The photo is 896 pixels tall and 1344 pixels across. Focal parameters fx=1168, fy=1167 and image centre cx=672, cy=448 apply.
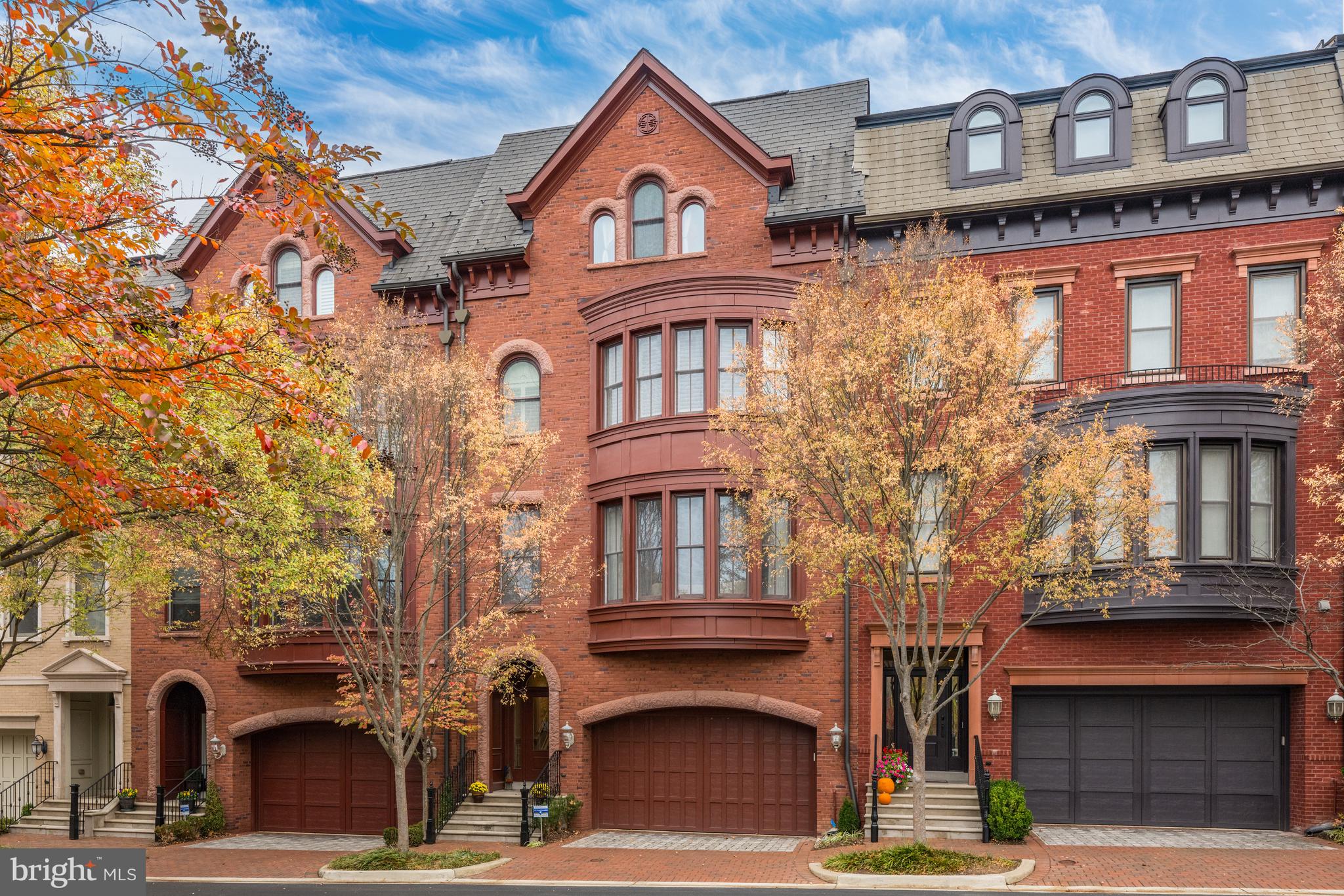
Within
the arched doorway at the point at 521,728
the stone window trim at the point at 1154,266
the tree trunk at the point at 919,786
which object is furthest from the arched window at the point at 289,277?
the stone window trim at the point at 1154,266

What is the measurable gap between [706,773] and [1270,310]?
1294 cm

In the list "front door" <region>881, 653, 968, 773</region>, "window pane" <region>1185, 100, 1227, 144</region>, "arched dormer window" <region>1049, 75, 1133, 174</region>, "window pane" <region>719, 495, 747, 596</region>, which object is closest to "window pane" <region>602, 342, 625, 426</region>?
"window pane" <region>719, 495, 747, 596</region>

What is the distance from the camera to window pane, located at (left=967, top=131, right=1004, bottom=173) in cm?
2222

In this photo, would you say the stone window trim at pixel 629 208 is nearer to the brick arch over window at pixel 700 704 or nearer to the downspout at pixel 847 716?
the downspout at pixel 847 716

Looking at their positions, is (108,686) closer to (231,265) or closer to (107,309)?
(231,265)

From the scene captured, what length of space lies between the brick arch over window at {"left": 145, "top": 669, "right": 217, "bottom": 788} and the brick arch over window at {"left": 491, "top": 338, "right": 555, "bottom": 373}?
369 inches

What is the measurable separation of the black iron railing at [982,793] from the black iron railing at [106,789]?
17.8 m

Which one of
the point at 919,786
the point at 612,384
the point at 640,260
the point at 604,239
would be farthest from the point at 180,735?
the point at 919,786

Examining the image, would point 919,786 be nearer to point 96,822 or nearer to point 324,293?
point 324,293

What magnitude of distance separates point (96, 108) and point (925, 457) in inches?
445

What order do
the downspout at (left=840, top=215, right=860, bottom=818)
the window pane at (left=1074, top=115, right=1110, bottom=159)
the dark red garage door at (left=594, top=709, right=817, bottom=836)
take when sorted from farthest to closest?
the window pane at (left=1074, top=115, right=1110, bottom=159), the dark red garage door at (left=594, top=709, right=817, bottom=836), the downspout at (left=840, top=215, right=860, bottom=818)

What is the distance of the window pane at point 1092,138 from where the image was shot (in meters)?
21.6

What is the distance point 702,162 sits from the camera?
75.9 ft

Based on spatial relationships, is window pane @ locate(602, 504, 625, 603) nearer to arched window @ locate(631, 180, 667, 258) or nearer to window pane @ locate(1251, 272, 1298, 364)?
arched window @ locate(631, 180, 667, 258)
